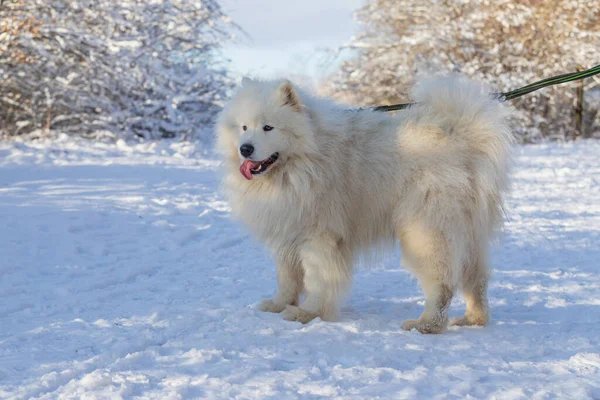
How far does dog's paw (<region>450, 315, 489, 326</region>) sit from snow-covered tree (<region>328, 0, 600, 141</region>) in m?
16.3

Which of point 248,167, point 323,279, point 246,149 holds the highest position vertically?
point 246,149

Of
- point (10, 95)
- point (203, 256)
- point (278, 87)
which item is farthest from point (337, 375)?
point (10, 95)

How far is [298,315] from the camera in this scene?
4277 mm

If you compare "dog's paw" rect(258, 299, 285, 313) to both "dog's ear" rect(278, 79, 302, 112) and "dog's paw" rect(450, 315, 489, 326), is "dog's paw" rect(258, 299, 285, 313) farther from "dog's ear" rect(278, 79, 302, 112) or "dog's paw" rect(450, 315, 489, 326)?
"dog's ear" rect(278, 79, 302, 112)

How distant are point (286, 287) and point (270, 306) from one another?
181 mm

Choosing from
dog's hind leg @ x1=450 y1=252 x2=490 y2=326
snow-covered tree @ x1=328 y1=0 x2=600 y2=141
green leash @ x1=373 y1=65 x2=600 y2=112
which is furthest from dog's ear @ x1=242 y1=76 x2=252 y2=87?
snow-covered tree @ x1=328 y1=0 x2=600 y2=141

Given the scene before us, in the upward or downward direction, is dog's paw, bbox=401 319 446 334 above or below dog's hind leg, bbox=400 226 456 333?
below

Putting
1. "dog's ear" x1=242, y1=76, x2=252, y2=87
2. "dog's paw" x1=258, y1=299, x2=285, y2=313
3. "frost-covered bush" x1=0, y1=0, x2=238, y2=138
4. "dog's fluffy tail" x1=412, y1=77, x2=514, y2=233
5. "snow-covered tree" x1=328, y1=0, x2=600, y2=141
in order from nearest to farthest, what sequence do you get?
"dog's fluffy tail" x1=412, y1=77, x2=514, y2=233 → "dog's paw" x1=258, y1=299, x2=285, y2=313 → "dog's ear" x1=242, y1=76, x2=252, y2=87 → "frost-covered bush" x1=0, y1=0, x2=238, y2=138 → "snow-covered tree" x1=328, y1=0, x2=600, y2=141

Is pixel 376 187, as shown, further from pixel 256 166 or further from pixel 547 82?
pixel 547 82

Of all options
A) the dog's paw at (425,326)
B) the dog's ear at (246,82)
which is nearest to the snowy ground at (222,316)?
the dog's paw at (425,326)

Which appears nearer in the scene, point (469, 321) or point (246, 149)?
point (246, 149)

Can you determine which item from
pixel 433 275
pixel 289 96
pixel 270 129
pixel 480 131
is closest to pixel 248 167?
pixel 270 129

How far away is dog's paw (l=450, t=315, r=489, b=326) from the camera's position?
435 cm

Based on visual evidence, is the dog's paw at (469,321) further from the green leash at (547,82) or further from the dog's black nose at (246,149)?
the dog's black nose at (246,149)
